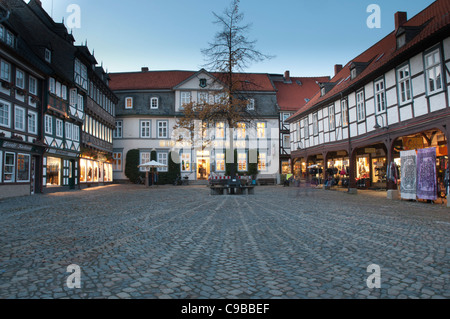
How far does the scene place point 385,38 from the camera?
70.9 ft

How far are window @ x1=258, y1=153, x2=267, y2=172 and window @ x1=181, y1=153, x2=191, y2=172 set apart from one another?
8.25 meters

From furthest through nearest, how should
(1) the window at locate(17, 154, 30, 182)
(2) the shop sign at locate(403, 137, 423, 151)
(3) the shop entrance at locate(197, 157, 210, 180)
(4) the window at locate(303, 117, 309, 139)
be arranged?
(3) the shop entrance at locate(197, 157, 210, 180) → (4) the window at locate(303, 117, 309, 139) → (1) the window at locate(17, 154, 30, 182) → (2) the shop sign at locate(403, 137, 423, 151)

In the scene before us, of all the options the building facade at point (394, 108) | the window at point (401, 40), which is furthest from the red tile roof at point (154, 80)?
the window at point (401, 40)

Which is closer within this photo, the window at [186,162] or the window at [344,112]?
the window at [344,112]

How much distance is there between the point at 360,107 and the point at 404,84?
4.73 metres

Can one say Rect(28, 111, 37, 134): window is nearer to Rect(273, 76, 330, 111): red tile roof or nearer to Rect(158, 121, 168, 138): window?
Rect(158, 121, 168, 138): window

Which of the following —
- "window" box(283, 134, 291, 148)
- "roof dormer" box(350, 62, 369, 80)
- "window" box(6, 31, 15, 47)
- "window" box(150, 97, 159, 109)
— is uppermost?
"window" box(150, 97, 159, 109)

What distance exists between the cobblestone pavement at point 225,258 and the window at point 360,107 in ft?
39.2

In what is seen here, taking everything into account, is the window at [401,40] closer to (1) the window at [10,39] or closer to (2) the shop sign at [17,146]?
(1) the window at [10,39]

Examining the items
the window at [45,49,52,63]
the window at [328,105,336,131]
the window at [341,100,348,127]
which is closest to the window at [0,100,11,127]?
the window at [45,49,52,63]

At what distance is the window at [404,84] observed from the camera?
568 inches

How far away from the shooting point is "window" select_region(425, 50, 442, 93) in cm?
1241

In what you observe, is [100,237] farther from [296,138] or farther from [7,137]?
[296,138]

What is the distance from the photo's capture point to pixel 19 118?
17.7m
